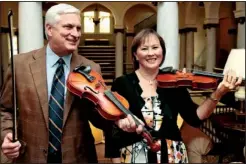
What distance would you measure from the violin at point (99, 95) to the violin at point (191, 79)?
0.27 m

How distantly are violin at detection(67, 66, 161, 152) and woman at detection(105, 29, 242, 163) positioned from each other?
0.22 ft

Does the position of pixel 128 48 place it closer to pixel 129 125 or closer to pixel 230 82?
pixel 230 82

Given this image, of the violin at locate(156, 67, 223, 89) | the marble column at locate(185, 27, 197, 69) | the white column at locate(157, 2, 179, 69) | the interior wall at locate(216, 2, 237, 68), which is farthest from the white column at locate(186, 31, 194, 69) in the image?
the violin at locate(156, 67, 223, 89)

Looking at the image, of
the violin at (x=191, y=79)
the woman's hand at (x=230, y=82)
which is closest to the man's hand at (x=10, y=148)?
the violin at (x=191, y=79)

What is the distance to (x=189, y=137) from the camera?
6.84 feet

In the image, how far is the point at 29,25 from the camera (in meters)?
4.71

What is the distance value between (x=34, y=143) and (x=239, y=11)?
25.4 feet

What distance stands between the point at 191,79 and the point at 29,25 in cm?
333

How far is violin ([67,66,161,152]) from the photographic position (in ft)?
4.78

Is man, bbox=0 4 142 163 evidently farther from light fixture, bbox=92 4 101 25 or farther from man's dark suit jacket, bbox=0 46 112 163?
light fixture, bbox=92 4 101 25

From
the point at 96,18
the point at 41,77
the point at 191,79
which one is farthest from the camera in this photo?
the point at 96,18

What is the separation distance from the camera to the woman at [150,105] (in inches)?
61.3

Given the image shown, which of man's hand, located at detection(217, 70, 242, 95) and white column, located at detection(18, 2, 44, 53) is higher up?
white column, located at detection(18, 2, 44, 53)

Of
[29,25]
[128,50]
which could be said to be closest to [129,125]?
[29,25]
